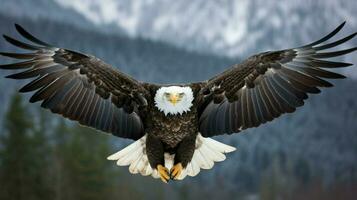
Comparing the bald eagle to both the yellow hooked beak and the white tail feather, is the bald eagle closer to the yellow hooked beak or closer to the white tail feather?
the white tail feather

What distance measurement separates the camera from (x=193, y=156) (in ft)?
21.8

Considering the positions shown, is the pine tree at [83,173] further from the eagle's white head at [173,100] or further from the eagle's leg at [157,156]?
the eagle's white head at [173,100]

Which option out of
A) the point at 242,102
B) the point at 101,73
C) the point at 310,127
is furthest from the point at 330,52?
the point at 310,127

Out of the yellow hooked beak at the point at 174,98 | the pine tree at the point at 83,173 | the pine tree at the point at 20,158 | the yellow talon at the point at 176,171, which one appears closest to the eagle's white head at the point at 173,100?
the yellow hooked beak at the point at 174,98

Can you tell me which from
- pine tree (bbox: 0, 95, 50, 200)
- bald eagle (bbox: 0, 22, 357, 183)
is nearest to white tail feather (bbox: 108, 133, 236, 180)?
bald eagle (bbox: 0, 22, 357, 183)

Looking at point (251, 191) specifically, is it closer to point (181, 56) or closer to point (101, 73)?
point (101, 73)

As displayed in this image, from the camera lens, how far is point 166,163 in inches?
248

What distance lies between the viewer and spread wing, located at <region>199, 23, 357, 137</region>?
6289mm

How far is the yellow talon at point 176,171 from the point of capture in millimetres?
6215

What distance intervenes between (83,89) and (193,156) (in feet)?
3.83

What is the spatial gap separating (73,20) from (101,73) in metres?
187

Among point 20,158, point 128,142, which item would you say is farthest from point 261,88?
point 128,142

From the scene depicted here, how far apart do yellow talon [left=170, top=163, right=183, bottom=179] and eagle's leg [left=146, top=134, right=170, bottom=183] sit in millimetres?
44

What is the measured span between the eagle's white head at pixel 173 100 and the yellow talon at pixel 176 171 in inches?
19.6
